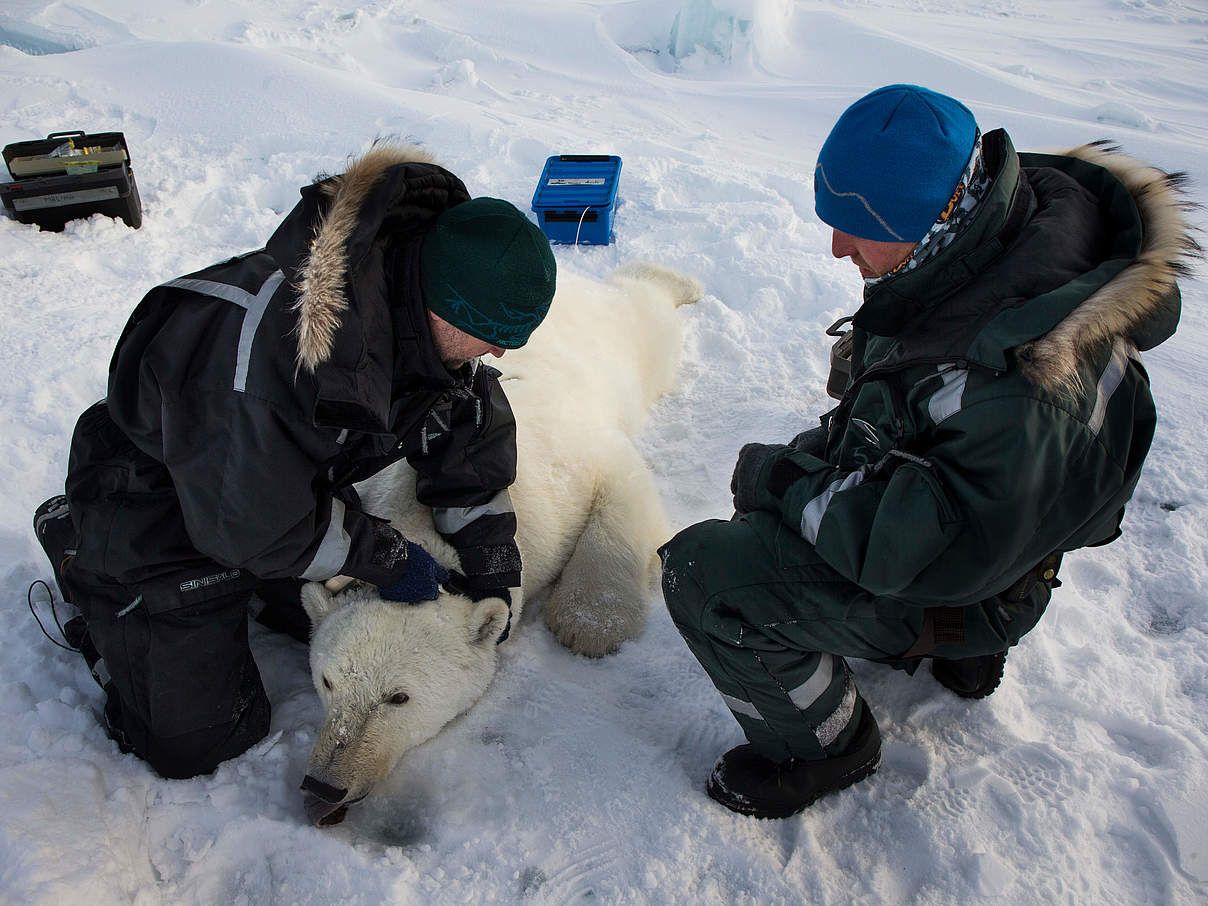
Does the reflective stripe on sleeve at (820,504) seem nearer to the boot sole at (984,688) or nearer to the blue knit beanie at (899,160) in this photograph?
the blue knit beanie at (899,160)

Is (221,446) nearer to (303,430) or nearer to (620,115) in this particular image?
(303,430)

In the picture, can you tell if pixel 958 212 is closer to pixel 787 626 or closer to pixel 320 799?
pixel 787 626

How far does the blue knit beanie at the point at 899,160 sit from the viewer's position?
1.61 m

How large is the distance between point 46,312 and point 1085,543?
456 centimetres

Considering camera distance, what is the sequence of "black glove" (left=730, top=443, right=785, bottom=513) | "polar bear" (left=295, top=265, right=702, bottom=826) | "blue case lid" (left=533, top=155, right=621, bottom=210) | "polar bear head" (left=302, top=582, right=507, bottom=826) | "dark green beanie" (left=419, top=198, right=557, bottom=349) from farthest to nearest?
1. "blue case lid" (left=533, top=155, right=621, bottom=210)
2. "polar bear" (left=295, top=265, right=702, bottom=826)
3. "polar bear head" (left=302, top=582, right=507, bottom=826)
4. "black glove" (left=730, top=443, right=785, bottom=513)
5. "dark green beanie" (left=419, top=198, right=557, bottom=349)

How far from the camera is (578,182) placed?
5457 mm

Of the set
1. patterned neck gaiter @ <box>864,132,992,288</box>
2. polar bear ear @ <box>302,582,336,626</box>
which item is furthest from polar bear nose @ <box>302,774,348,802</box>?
patterned neck gaiter @ <box>864,132,992,288</box>

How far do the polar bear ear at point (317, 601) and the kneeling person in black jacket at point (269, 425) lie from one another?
0.18 m

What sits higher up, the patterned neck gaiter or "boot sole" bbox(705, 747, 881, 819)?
the patterned neck gaiter

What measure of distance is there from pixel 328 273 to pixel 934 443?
4.65 ft

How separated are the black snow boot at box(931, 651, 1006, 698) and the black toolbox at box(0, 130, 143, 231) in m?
5.09

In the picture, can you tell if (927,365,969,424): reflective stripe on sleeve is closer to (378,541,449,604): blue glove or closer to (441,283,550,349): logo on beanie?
(441,283,550,349): logo on beanie

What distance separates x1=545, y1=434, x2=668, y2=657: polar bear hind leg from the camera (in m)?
2.63

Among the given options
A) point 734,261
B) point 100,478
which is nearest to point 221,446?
point 100,478
